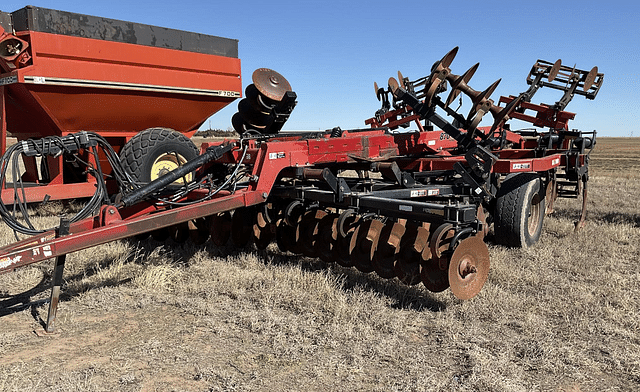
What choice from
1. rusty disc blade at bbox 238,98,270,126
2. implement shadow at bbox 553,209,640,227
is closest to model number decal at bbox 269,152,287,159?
rusty disc blade at bbox 238,98,270,126

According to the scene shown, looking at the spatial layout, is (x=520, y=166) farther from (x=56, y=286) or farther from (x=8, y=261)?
(x=8, y=261)

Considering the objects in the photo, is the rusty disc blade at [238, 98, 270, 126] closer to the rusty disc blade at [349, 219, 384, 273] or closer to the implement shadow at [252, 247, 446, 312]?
the implement shadow at [252, 247, 446, 312]

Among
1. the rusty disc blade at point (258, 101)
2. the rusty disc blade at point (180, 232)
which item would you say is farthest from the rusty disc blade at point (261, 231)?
the rusty disc blade at point (258, 101)

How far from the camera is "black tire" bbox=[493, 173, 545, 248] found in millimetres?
5566

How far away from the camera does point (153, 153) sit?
6.11 metres

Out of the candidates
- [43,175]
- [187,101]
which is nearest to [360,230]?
[187,101]

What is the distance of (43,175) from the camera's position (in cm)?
785

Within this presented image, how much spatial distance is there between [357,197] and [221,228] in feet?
6.10

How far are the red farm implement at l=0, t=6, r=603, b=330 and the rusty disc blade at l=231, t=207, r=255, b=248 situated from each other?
12 millimetres

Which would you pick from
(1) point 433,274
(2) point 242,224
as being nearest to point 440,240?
(1) point 433,274

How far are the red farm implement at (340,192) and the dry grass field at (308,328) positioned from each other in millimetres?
343

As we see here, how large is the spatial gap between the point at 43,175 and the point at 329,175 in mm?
5485

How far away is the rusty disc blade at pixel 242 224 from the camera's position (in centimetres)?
550

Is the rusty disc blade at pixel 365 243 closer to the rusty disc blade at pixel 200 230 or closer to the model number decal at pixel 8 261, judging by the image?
the rusty disc blade at pixel 200 230
